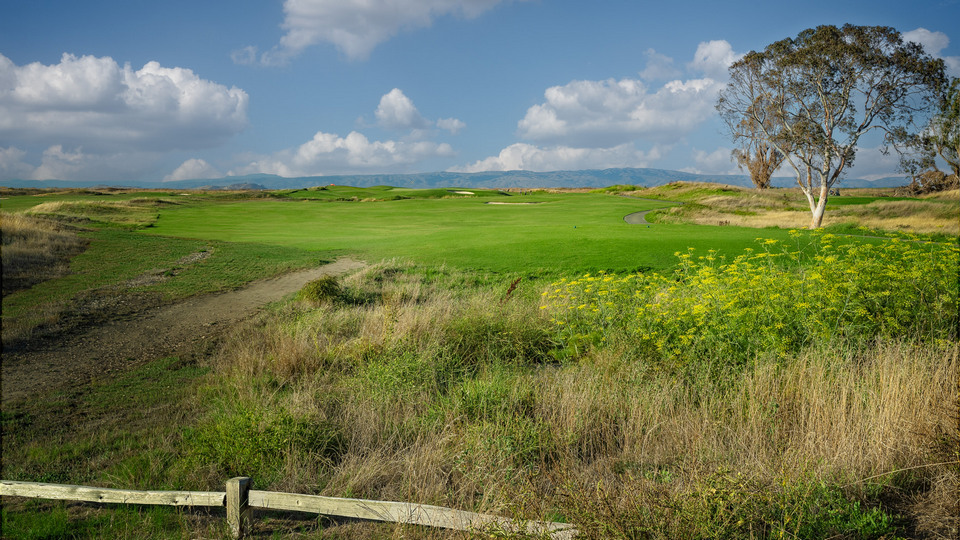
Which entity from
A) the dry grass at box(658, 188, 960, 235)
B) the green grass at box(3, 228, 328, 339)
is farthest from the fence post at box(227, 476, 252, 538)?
the dry grass at box(658, 188, 960, 235)

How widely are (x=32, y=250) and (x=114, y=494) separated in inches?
752

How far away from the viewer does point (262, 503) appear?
4.61 m

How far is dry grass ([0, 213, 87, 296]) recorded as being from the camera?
15.7 m

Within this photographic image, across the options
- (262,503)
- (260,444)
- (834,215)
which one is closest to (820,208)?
(834,215)

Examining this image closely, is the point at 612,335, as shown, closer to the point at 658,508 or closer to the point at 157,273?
the point at 658,508

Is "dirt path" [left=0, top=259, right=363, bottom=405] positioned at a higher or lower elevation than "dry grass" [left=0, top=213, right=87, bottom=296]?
lower

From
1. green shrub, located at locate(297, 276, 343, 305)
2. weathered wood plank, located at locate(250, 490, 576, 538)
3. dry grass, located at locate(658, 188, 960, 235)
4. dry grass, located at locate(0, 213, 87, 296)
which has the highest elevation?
dry grass, located at locate(658, 188, 960, 235)

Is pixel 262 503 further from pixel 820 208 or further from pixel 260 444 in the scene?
pixel 820 208

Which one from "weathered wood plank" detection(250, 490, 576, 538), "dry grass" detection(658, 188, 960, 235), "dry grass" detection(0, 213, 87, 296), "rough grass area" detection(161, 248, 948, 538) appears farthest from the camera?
"dry grass" detection(658, 188, 960, 235)

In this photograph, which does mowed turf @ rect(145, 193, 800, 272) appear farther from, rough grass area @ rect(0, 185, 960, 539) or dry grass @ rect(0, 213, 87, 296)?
dry grass @ rect(0, 213, 87, 296)

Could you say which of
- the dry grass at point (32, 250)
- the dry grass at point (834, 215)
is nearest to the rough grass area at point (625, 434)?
the dry grass at point (32, 250)

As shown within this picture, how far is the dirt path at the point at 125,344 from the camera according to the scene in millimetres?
9023

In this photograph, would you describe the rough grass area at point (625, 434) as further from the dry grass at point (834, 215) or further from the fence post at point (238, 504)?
the dry grass at point (834, 215)

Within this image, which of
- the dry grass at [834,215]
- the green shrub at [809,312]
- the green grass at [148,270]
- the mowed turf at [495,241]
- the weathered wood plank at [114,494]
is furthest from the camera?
the dry grass at [834,215]
